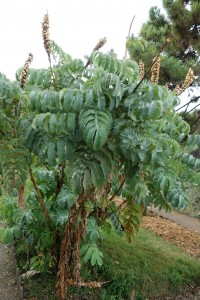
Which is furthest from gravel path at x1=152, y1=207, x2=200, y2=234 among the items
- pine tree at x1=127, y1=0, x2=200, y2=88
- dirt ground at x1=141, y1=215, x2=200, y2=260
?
pine tree at x1=127, y1=0, x2=200, y2=88

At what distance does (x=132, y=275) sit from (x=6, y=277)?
171cm

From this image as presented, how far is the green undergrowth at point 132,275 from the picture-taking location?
166 inches

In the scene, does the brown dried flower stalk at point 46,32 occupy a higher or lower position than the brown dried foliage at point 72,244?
higher

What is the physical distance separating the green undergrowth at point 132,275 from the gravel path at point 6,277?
34cm

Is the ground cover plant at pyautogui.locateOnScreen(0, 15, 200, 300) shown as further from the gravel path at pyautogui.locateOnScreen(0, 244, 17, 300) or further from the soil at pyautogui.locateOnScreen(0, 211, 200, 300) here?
the soil at pyautogui.locateOnScreen(0, 211, 200, 300)

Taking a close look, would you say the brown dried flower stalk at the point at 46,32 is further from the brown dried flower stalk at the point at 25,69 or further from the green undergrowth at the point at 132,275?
the green undergrowth at the point at 132,275

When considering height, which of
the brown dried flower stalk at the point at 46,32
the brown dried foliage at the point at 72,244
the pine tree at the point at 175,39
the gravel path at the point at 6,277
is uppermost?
the pine tree at the point at 175,39

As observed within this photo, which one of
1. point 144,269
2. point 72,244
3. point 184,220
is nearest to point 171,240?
point 144,269

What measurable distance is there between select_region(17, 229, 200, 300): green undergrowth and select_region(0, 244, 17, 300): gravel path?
1.10 ft

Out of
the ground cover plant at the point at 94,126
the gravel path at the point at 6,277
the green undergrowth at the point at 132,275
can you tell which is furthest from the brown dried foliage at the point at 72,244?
the gravel path at the point at 6,277

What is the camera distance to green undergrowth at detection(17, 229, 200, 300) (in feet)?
13.9

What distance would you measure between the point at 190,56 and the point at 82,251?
6470 mm

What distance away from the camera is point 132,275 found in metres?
4.59

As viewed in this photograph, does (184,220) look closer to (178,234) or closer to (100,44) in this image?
(178,234)
